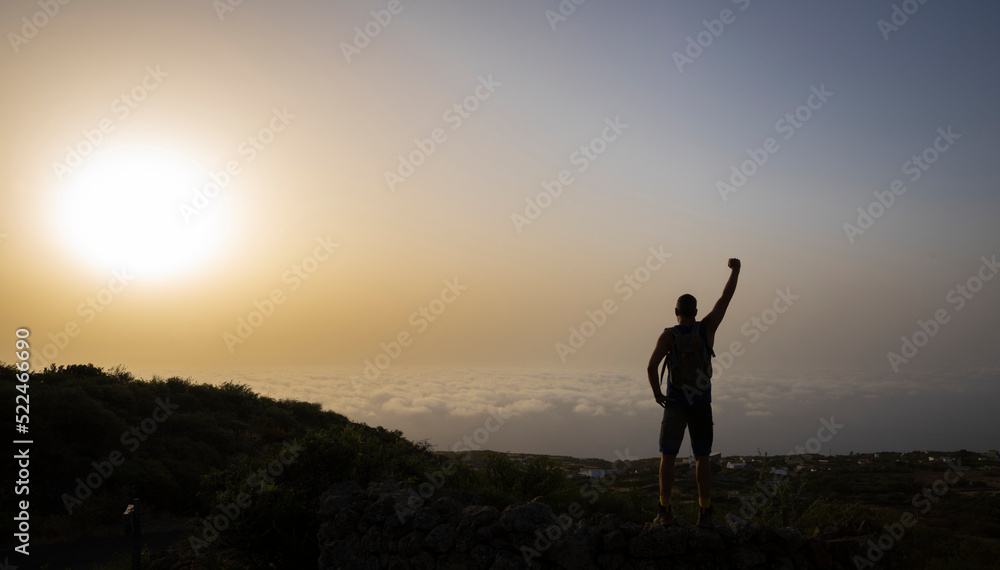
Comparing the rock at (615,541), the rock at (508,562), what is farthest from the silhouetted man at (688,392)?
the rock at (508,562)

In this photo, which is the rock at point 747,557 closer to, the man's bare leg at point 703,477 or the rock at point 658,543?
the man's bare leg at point 703,477

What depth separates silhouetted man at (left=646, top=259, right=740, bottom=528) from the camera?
5.70m

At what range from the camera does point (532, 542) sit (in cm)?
591

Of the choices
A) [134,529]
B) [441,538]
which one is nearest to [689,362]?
[441,538]

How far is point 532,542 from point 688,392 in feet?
7.70

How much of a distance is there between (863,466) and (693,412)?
55.6 feet

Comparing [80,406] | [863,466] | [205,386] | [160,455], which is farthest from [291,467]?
[205,386]

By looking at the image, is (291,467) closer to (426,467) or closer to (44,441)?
(426,467)

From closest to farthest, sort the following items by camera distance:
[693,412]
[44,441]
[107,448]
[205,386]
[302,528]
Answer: [693,412]
[302,528]
[44,441]
[107,448]
[205,386]

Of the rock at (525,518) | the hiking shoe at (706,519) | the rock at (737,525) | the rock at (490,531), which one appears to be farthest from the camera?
the rock at (490,531)

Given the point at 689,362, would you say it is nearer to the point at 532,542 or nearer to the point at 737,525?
the point at 737,525

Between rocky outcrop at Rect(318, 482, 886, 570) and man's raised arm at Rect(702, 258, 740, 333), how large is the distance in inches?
82.9

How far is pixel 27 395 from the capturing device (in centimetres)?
1875

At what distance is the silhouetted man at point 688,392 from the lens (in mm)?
5699
